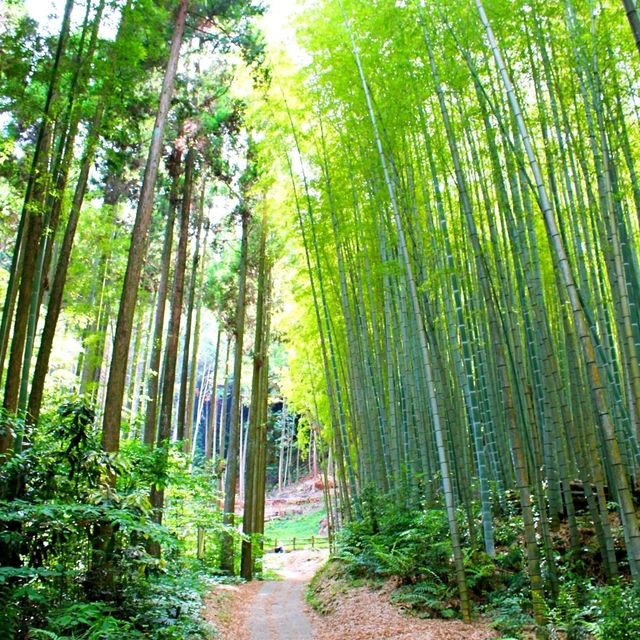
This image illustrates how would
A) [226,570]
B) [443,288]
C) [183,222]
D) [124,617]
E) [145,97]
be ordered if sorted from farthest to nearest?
[226,570] → [183,222] → [145,97] → [443,288] → [124,617]

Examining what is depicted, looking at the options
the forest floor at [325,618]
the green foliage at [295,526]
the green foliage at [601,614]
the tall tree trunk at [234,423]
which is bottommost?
the green foliage at [295,526]

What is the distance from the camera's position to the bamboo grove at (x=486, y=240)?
161 inches

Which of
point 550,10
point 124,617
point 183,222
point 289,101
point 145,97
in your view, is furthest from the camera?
point 183,222

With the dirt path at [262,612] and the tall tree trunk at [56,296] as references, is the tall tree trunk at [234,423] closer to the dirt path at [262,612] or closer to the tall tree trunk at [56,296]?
the dirt path at [262,612]

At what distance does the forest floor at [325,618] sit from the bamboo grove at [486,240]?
428 millimetres

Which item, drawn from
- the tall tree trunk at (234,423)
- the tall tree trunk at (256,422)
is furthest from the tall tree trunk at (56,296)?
the tall tree trunk at (256,422)

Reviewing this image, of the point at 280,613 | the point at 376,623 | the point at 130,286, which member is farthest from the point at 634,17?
the point at 280,613

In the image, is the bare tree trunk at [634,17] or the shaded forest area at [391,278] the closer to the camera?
the bare tree trunk at [634,17]

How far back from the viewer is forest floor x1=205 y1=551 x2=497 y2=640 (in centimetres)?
423

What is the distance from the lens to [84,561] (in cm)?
380

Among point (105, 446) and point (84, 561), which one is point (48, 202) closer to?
point (105, 446)

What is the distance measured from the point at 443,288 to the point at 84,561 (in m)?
3.93

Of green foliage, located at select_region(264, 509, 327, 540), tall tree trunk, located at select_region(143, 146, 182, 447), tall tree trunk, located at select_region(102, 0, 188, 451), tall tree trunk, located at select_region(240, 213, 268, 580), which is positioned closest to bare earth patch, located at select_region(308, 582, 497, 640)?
tall tree trunk, located at select_region(102, 0, 188, 451)

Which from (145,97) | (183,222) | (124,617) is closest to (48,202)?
(145,97)
